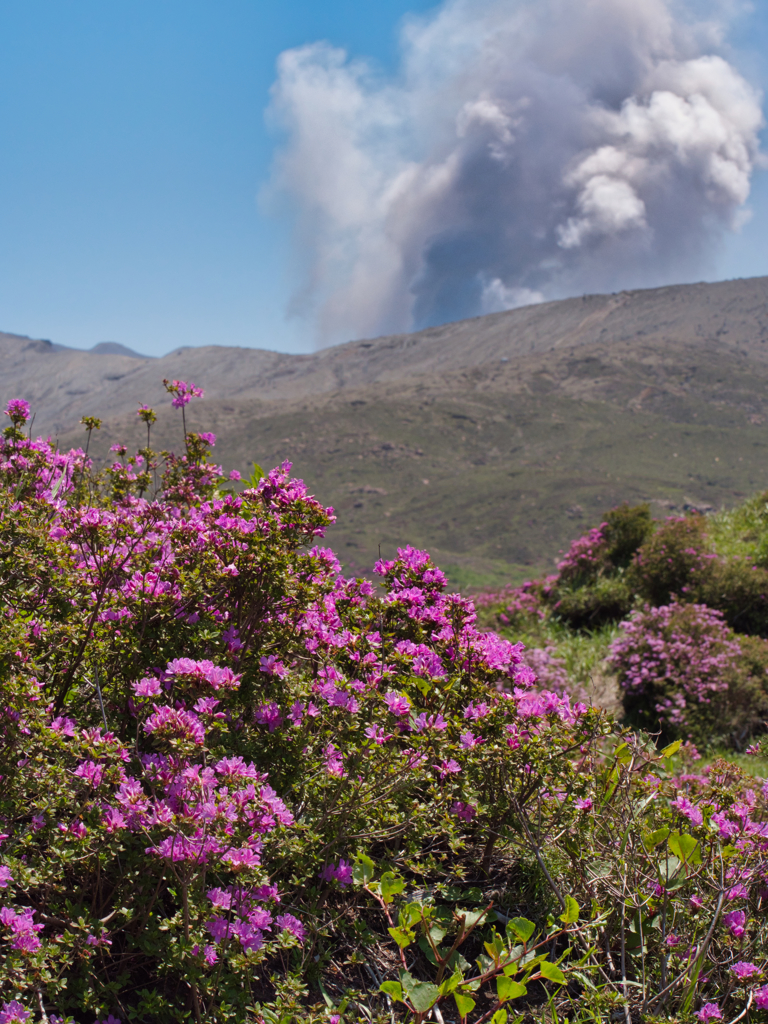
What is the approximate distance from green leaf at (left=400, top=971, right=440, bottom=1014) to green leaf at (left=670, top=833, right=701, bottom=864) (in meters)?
0.77

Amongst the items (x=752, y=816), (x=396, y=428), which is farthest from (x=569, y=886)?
(x=396, y=428)

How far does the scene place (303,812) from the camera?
6.28ft

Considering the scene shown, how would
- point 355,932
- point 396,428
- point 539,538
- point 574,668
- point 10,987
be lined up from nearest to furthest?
1. point 10,987
2. point 355,932
3. point 574,668
4. point 539,538
5. point 396,428

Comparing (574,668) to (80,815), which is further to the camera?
(574,668)

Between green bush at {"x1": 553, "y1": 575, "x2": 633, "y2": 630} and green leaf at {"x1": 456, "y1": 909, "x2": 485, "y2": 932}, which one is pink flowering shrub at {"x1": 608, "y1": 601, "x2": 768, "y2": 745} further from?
green leaf at {"x1": 456, "y1": 909, "x2": 485, "y2": 932}

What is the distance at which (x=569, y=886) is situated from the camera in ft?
6.90

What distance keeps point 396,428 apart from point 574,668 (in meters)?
192

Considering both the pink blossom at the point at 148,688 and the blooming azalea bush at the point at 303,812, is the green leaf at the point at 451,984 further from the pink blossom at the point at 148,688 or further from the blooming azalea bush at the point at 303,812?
the pink blossom at the point at 148,688

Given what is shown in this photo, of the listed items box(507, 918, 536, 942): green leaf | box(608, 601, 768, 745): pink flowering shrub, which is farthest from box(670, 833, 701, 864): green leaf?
box(608, 601, 768, 745): pink flowering shrub

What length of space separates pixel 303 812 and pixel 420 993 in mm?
529

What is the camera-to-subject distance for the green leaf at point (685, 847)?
6.20 feet

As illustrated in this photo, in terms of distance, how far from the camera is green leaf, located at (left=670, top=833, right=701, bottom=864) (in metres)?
1.89

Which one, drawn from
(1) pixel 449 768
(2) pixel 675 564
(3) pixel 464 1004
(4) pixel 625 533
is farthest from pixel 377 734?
(4) pixel 625 533

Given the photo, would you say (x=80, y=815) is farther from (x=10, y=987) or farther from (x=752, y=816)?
(x=752, y=816)
